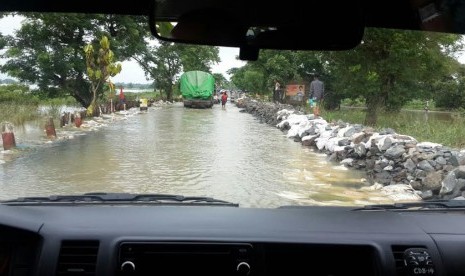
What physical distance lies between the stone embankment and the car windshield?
0.09ft

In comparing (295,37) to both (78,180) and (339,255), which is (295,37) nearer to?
(339,255)

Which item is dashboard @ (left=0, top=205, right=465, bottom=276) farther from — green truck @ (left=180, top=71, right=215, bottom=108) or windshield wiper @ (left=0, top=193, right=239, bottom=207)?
green truck @ (left=180, top=71, right=215, bottom=108)

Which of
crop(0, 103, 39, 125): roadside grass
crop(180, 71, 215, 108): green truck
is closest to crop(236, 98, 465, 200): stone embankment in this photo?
crop(180, 71, 215, 108): green truck

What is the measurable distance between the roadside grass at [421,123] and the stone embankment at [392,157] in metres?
0.59

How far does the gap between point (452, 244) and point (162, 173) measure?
507 cm

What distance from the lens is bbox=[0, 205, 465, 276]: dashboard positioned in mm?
2078

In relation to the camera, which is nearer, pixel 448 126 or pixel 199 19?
pixel 199 19

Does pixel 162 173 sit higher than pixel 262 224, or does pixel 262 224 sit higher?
pixel 262 224

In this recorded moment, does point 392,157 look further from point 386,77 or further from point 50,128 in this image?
point 386,77

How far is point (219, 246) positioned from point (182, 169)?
16.8 ft

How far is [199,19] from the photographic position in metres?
2.13

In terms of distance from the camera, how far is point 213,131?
496 inches

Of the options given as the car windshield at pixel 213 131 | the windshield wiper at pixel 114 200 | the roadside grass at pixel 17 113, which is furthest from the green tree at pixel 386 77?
the windshield wiper at pixel 114 200

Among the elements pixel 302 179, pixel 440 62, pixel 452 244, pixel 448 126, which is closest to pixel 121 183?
pixel 302 179
